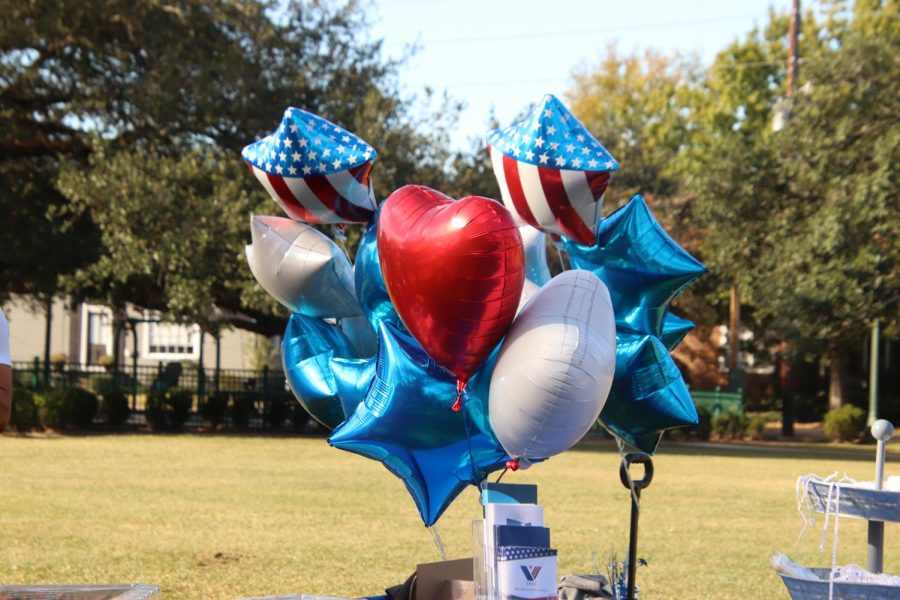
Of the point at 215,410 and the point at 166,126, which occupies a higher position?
the point at 166,126

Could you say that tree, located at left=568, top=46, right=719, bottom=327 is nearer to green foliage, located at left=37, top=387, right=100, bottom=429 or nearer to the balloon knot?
green foliage, located at left=37, top=387, right=100, bottom=429

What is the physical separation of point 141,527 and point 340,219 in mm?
4916

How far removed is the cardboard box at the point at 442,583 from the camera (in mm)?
4672

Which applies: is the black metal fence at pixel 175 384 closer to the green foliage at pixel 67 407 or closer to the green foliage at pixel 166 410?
the green foliage at pixel 166 410

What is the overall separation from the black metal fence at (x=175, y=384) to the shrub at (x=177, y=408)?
1.89 ft

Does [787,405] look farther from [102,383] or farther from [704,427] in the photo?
A: [102,383]

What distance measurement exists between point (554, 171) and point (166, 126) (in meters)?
15.6

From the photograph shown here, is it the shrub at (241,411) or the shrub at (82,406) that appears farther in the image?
the shrub at (241,411)

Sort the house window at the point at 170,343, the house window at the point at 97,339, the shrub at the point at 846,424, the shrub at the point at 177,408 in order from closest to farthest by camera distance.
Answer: the shrub at the point at 177,408 < the shrub at the point at 846,424 < the house window at the point at 170,343 < the house window at the point at 97,339

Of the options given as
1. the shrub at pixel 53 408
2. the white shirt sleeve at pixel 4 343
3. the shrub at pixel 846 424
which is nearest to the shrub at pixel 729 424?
the shrub at pixel 846 424

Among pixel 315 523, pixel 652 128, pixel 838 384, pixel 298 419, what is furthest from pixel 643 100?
pixel 315 523

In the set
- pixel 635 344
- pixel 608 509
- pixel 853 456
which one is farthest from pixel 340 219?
pixel 853 456

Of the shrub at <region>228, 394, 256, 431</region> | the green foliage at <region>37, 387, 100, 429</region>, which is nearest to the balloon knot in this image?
the green foliage at <region>37, 387, 100, 429</region>

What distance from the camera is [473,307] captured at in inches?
160
